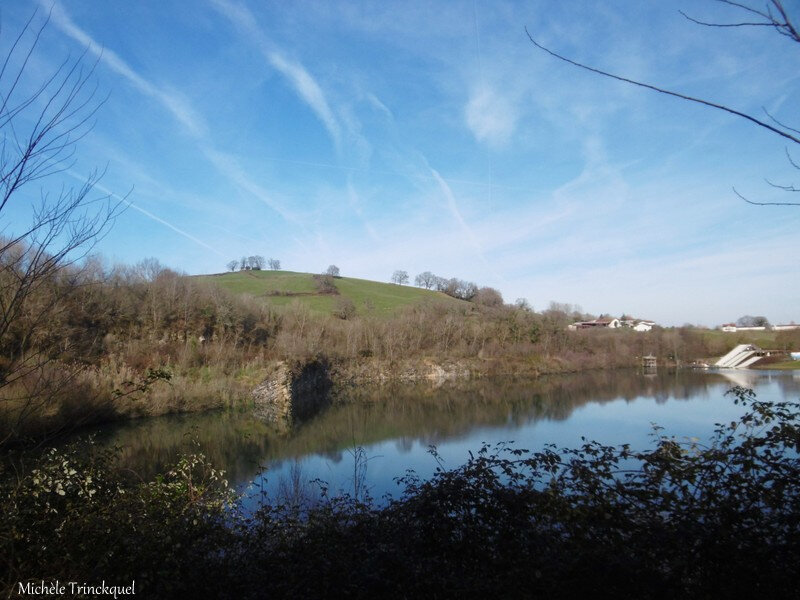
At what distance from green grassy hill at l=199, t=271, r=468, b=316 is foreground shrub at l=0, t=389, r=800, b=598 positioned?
42261 millimetres

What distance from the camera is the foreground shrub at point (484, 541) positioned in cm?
274

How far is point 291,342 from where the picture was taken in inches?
1286

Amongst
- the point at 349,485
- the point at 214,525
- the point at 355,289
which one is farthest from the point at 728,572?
the point at 355,289

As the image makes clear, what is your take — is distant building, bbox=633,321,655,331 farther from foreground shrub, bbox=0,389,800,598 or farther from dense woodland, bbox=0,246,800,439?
foreground shrub, bbox=0,389,800,598

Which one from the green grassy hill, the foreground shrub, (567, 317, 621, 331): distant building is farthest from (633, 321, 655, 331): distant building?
the foreground shrub

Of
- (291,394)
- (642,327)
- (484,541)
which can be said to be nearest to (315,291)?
(291,394)

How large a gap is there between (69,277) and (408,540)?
3.00 m

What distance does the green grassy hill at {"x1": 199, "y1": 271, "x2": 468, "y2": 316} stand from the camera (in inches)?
1924

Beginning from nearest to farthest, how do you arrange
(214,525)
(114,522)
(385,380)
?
(114,522), (214,525), (385,380)

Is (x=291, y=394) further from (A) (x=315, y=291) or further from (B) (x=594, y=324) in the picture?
(B) (x=594, y=324)

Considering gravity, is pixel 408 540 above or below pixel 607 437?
above

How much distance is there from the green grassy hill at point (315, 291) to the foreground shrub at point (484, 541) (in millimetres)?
42261

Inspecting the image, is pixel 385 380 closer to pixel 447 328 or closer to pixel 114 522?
pixel 447 328

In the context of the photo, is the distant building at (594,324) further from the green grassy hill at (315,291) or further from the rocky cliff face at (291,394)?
the rocky cliff face at (291,394)
